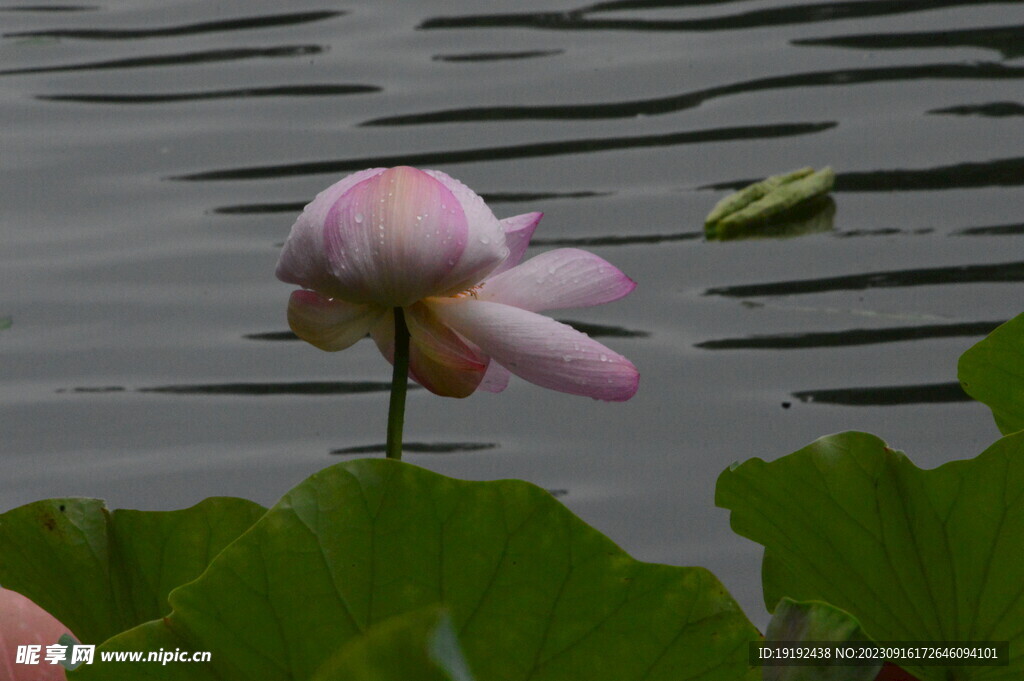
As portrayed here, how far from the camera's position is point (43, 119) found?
2.57 metres

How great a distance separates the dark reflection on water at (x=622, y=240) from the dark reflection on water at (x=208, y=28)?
1029 millimetres

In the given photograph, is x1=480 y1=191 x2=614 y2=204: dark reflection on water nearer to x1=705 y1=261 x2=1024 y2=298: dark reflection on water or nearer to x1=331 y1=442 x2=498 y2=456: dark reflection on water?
x1=705 y1=261 x2=1024 y2=298: dark reflection on water

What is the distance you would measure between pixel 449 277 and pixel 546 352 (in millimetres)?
33

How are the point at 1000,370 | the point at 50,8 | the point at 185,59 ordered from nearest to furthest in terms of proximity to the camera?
the point at 1000,370
the point at 185,59
the point at 50,8

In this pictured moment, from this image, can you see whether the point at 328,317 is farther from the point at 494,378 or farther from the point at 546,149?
the point at 546,149

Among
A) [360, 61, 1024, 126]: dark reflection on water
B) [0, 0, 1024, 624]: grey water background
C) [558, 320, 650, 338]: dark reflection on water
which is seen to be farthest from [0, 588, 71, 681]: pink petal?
[360, 61, 1024, 126]: dark reflection on water

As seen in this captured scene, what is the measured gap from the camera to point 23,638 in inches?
13.5

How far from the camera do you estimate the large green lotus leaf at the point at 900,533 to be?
0.36m

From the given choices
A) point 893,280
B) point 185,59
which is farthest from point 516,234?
point 185,59

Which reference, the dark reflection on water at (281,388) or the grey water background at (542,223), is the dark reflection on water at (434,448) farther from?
the dark reflection on water at (281,388)

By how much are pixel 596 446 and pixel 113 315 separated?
844 millimetres

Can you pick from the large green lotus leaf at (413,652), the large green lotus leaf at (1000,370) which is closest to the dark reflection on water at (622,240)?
the large green lotus leaf at (1000,370)

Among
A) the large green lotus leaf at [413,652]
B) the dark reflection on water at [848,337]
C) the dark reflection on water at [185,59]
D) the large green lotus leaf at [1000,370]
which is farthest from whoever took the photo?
the dark reflection on water at [185,59]

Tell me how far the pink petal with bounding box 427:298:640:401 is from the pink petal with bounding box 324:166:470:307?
0.02m
